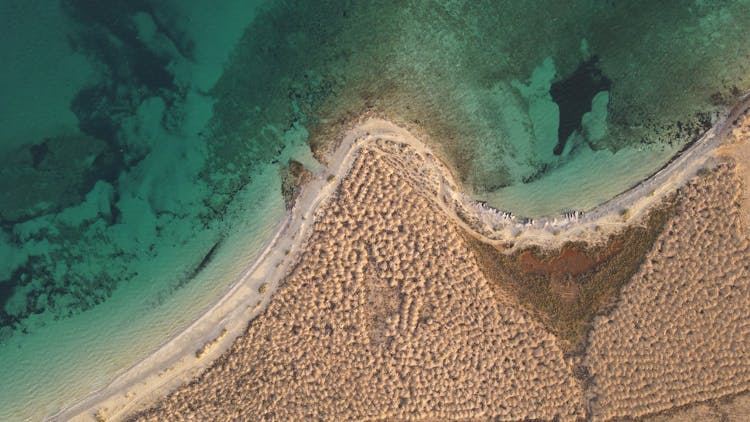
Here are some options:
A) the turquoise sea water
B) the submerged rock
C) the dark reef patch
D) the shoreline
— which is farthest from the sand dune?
the submerged rock

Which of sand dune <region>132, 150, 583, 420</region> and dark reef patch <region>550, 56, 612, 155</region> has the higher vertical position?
dark reef patch <region>550, 56, 612, 155</region>

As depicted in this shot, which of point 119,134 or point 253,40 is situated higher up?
point 253,40

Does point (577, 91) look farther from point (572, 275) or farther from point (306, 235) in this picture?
point (306, 235)

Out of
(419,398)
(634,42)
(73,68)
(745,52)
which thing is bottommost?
(419,398)

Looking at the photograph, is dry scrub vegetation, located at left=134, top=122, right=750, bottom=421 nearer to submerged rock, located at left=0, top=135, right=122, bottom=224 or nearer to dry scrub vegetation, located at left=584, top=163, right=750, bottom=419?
dry scrub vegetation, located at left=584, top=163, right=750, bottom=419

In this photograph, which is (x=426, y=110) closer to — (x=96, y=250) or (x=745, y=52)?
(x=745, y=52)

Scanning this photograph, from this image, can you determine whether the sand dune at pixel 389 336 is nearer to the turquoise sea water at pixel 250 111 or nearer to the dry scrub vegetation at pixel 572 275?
the dry scrub vegetation at pixel 572 275

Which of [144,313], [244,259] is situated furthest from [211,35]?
[144,313]

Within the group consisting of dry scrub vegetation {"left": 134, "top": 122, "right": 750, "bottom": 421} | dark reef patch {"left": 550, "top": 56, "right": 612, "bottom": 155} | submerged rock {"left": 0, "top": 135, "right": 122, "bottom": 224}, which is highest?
dark reef patch {"left": 550, "top": 56, "right": 612, "bottom": 155}
